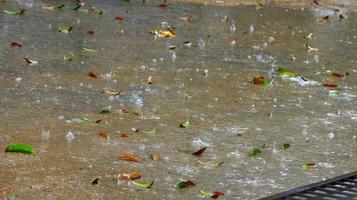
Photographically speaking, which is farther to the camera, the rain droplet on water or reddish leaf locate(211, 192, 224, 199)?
the rain droplet on water

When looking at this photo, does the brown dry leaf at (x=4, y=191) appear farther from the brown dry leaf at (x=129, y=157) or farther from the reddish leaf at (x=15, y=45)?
the reddish leaf at (x=15, y=45)

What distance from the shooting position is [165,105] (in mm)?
4668

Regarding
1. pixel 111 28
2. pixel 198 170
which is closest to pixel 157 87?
pixel 198 170

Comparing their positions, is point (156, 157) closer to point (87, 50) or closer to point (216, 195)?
point (216, 195)

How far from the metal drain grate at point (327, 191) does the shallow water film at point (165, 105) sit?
29.4 inches

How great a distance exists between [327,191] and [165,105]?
87.8 inches

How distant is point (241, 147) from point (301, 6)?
6.14 m

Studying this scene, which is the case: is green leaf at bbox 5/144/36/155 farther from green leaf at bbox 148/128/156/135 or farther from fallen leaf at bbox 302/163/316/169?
fallen leaf at bbox 302/163/316/169

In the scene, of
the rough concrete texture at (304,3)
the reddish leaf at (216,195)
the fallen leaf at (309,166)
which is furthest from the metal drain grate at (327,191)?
the rough concrete texture at (304,3)

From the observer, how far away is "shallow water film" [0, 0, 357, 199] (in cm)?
350

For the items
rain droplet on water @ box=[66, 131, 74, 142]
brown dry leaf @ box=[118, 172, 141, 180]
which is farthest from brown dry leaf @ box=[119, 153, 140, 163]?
rain droplet on water @ box=[66, 131, 74, 142]

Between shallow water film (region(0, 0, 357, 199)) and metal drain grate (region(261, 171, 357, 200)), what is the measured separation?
747 millimetres

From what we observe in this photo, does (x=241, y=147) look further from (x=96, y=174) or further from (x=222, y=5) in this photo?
(x=222, y=5)

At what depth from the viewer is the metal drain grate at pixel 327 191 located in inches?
95.3
